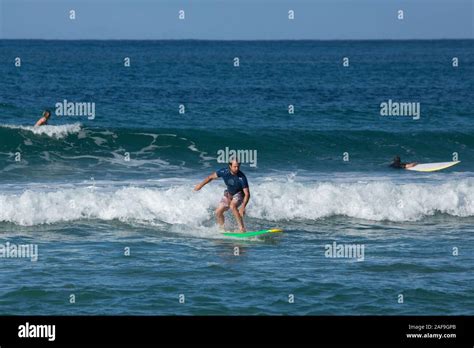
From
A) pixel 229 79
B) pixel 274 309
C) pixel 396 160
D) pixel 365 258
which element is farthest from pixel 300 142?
pixel 229 79

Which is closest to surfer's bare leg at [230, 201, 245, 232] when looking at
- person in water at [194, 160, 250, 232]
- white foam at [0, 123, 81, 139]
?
person in water at [194, 160, 250, 232]

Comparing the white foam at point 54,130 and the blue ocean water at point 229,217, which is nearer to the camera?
the blue ocean water at point 229,217

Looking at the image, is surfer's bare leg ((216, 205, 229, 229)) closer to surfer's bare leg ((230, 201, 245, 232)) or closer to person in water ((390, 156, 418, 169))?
surfer's bare leg ((230, 201, 245, 232))

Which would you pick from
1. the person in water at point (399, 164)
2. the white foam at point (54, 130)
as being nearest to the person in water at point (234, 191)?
the person in water at point (399, 164)

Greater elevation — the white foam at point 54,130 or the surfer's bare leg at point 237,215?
the white foam at point 54,130

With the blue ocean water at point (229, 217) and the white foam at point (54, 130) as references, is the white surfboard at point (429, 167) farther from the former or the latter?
the white foam at point (54, 130)

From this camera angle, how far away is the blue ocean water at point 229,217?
13430mm

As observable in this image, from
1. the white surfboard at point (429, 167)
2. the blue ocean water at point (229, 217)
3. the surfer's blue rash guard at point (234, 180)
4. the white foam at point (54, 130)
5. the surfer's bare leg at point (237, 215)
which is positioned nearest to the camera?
the blue ocean water at point (229, 217)

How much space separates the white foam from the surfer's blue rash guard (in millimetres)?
13112

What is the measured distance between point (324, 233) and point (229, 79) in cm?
3817

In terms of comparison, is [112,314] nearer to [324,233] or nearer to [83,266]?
[83,266]

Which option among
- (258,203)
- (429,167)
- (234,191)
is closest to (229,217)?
(234,191)

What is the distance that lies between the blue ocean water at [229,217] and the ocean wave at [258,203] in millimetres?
48
